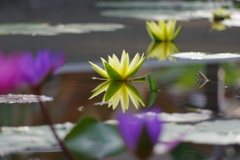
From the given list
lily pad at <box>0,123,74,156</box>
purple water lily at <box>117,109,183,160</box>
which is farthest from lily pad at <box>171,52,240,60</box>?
purple water lily at <box>117,109,183,160</box>

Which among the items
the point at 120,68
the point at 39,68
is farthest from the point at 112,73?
the point at 39,68

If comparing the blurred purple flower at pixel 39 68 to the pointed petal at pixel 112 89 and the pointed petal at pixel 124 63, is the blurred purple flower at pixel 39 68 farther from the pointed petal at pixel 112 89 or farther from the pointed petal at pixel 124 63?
the pointed petal at pixel 124 63

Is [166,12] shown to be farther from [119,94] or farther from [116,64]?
[119,94]

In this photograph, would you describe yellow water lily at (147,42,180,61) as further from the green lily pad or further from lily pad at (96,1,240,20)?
lily pad at (96,1,240,20)

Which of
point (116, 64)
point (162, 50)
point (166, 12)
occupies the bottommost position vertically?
point (166, 12)

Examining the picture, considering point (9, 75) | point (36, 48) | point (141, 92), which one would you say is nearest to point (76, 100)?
point (141, 92)

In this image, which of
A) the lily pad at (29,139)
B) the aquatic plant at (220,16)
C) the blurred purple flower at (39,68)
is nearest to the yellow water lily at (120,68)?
the lily pad at (29,139)

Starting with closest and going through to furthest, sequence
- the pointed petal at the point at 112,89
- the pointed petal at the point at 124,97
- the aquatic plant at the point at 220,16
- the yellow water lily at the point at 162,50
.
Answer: the pointed petal at the point at 124,97 → the pointed petal at the point at 112,89 → the yellow water lily at the point at 162,50 → the aquatic plant at the point at 220,16
